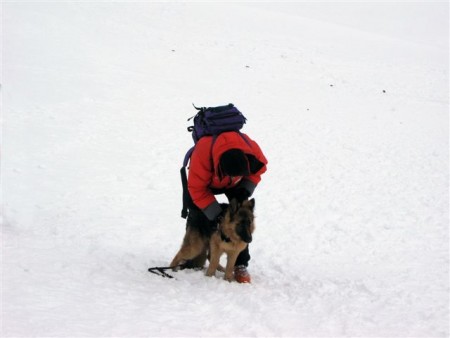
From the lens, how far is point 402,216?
9234mm

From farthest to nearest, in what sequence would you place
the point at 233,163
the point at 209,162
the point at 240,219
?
the point at 240,219
the point at 209,162
the point at 233,163

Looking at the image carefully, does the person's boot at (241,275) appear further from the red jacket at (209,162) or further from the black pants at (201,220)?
the red jacket at (209,162)

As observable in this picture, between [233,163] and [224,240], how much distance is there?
109 centimetres

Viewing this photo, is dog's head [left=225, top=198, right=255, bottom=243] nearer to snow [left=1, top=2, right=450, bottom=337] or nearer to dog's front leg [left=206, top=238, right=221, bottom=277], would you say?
dog's front leg [left=206, top=238, right=221, bottom=277]

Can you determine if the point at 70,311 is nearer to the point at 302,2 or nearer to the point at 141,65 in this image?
the point at 141,65

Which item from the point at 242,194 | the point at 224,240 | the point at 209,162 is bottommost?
the point at 224,240

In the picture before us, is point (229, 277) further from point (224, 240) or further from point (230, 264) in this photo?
point (224, 240)

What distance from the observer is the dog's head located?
5.16 meters

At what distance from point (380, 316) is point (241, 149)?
7.60 ft

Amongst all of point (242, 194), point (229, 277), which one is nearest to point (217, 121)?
point (242, 194)

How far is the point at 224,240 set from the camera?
536 cm

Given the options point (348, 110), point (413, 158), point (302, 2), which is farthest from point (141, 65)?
point (302, 2)

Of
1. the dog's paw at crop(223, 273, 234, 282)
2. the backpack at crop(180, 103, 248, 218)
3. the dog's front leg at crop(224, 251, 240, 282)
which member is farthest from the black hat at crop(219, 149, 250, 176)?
the dog's paw at crop(223, 273, 234, 282)

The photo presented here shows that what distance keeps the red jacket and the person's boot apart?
1140mm
